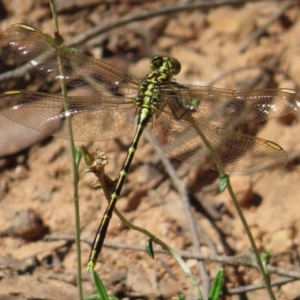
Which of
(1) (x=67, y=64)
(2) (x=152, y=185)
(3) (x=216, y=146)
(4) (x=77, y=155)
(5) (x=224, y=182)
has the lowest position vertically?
(5) (x=224, y=182)

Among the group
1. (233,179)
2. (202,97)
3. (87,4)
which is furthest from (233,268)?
(87,4)

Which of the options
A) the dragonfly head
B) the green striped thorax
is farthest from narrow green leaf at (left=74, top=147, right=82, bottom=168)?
the dragonfly head

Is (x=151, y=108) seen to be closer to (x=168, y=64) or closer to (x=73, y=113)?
(x=168, y=64)

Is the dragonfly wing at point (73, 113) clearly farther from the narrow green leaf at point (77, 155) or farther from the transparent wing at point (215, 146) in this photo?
the narrow green leaf at point (77, 155)

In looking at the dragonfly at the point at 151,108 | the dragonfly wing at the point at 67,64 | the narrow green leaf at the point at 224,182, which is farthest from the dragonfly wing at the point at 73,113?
the narrow green leaf at the point at 224,182

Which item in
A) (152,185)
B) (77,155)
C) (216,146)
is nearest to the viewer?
(77,155)

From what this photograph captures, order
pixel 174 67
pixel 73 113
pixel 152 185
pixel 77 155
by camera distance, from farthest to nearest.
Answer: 1. pixel 152 185
2. pixel 174 67
3. pixel 73 113
4. pixel 77 155

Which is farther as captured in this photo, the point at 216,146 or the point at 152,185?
the point at 152,185

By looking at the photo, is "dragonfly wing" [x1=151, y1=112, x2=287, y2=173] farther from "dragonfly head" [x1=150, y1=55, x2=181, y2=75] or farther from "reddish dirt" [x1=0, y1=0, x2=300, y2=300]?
"reddish dirt" [x1=0, y1=0, x2=300, y2=300]

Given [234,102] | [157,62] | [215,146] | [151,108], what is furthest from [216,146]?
[157,62]
